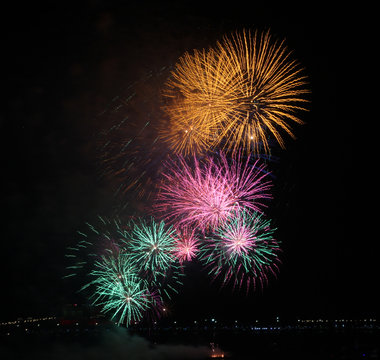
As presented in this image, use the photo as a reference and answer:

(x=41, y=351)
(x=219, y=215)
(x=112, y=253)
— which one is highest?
(x=219, y=215)

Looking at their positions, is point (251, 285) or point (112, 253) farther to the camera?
point (251, 285)

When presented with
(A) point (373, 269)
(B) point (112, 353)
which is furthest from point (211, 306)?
(B) point (112, 353)

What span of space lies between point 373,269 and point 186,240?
3219 cm

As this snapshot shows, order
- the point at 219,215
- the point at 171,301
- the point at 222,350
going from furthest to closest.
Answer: the point at 171,301 → the point at 222,350 → the point at 219,215

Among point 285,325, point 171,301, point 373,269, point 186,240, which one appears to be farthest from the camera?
point 171,301

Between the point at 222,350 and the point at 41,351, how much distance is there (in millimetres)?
9618

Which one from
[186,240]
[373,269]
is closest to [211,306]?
[373,269]

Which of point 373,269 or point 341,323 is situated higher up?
point 373,269

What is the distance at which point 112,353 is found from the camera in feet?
55.7

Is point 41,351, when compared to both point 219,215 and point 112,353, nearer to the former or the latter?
point 112,353

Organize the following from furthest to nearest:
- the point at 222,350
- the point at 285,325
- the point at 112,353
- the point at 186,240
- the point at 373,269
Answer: the point at 285,325 < the point at 373,269 < the point at 222,350 < the point at 112,353 < the point at 186,240

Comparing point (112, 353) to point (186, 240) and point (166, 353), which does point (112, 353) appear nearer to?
point (166, 353)

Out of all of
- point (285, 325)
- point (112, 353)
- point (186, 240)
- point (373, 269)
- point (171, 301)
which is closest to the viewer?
point (186, 240)

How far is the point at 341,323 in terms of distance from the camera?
41.0m
